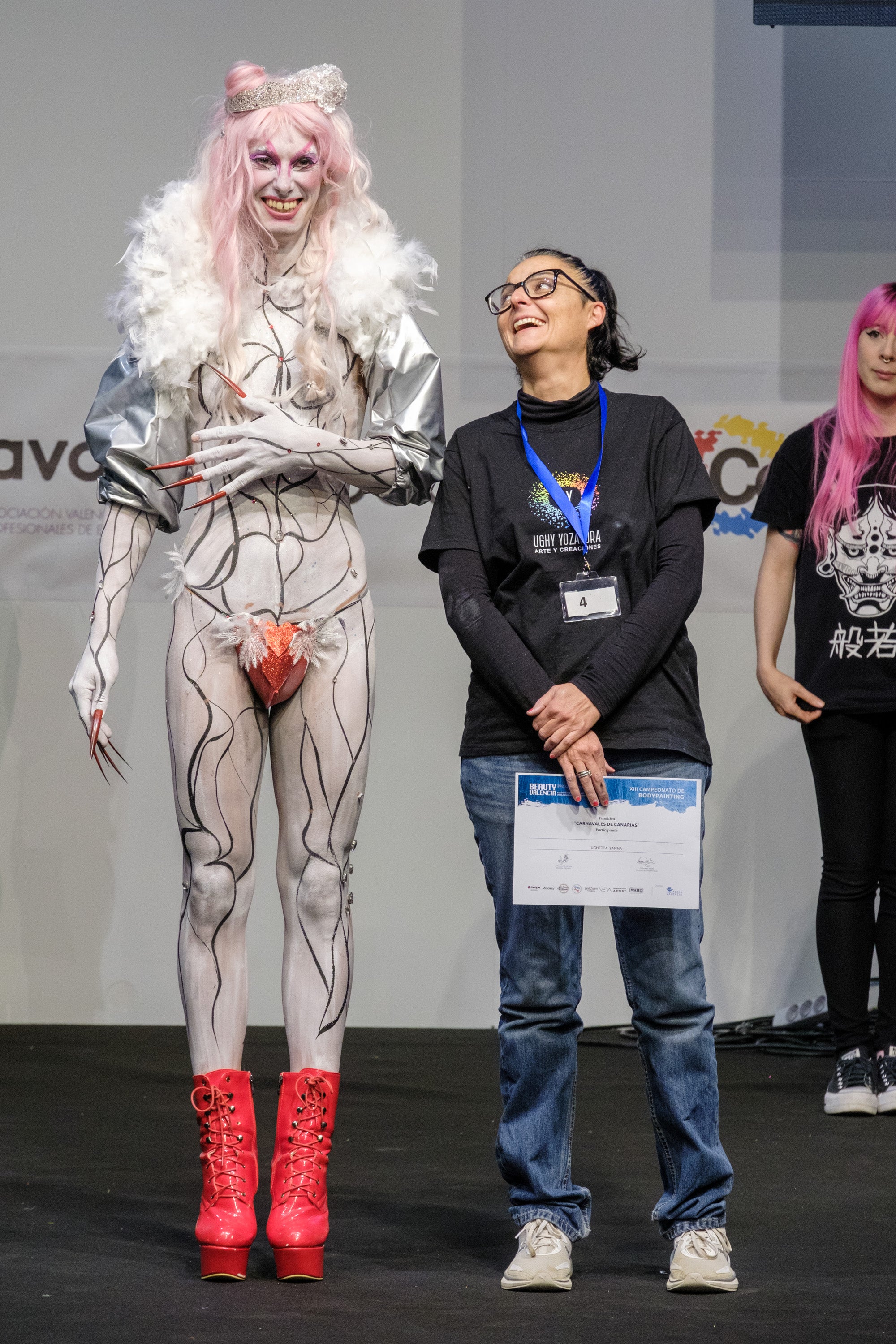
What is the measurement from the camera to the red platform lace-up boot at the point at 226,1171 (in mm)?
1970

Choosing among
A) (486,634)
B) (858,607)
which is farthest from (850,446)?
(486,634)

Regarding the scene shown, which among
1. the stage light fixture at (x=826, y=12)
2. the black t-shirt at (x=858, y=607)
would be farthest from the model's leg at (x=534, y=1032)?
the stage light fixture at (x=826, y=12)

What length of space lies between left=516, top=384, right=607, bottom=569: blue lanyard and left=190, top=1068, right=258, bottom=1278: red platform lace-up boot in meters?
0.82

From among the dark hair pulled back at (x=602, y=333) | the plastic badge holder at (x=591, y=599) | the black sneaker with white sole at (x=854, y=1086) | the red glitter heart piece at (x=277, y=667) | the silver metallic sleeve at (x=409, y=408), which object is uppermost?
the dark hair pulled back at (x=602, y=333)

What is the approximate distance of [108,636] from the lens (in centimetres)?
210

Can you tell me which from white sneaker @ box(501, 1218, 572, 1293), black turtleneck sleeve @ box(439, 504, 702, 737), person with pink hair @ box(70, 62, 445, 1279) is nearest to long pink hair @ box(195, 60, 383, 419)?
person with pink hair @ box(70, 62, 445, 1279)

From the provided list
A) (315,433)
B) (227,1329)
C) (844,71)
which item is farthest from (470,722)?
(844,71)

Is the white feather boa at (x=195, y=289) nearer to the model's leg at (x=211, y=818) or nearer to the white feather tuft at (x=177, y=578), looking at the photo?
the white feather tuft at (x=177, y=578)

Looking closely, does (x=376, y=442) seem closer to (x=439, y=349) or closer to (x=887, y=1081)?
(x=887, y=1081)

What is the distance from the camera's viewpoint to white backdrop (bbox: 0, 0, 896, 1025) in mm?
4191

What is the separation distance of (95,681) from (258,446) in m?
0.37

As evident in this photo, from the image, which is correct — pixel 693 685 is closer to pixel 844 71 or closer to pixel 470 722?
pixel 470 722

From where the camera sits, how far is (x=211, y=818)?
2055mm

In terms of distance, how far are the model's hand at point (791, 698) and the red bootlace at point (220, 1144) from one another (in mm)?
1589
